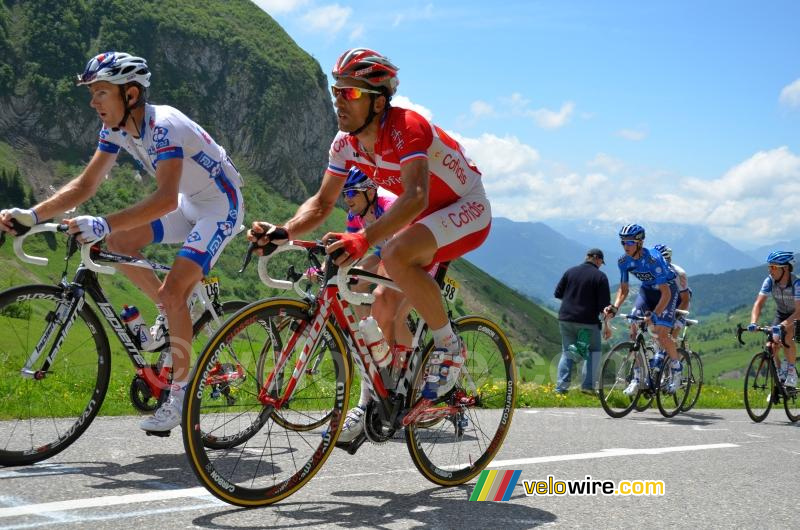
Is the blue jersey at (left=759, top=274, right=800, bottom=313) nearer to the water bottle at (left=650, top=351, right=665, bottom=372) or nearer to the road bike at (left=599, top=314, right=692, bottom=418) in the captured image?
the road bike at (left=599, top=314, right=692, bottom=418)

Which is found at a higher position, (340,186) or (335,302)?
(340,186)

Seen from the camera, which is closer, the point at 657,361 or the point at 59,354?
the point at 59,354

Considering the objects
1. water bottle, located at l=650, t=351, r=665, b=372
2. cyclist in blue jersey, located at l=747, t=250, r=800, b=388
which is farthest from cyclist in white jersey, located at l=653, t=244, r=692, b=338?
cyclist in blue jersey, located at l=747, t=250, r=800, b=388

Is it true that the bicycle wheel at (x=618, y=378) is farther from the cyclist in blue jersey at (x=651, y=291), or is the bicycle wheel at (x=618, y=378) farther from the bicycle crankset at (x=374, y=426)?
the bicycle crankset at (x=374, y=426)

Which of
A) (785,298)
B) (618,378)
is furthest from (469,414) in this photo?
(785,298)

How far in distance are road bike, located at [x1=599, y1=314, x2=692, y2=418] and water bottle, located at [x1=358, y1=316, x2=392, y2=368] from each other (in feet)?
23.9

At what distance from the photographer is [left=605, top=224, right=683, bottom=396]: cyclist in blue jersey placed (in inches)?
487

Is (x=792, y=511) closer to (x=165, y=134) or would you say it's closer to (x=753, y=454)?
(x=753, y=454)

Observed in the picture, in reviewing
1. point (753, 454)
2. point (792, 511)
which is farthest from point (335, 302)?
point (753, 454)

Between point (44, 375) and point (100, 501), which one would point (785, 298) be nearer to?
point (44, 375)

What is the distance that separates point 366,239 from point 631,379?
8.86m

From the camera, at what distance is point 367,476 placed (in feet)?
18.2

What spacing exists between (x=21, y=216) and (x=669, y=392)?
9.84 metres

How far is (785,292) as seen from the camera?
43.4 ft
